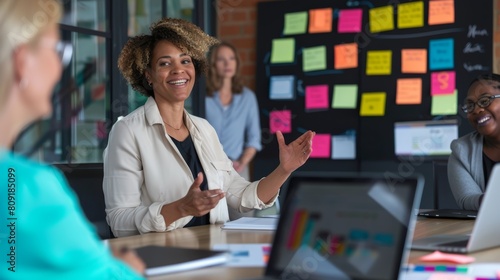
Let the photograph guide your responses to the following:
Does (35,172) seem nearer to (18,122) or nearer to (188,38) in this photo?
(18,122)

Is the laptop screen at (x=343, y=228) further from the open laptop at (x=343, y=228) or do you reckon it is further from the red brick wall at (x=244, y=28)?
the red brick wall at (x=244, y=28)

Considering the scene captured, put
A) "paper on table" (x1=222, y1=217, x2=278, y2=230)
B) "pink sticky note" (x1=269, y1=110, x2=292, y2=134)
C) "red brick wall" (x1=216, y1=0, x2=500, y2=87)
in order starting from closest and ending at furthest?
"paper on table" (x1=222, y1=217, x2=278, y2=230) → "pink sticky note" (x1=269, y1=110, x2=292, y2=134) → "red brick wall" (x1=216, y1=0, x2=500, y2=87)

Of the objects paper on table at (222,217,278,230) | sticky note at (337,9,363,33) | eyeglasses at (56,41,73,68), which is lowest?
paper on table at (222,217,278,230)

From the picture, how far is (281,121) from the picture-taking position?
4.50 m

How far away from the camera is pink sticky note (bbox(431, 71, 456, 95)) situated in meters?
4.00

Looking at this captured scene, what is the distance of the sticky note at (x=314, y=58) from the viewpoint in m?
4.39

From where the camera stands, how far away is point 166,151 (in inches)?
82.7

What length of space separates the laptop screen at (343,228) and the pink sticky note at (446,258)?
475 mm

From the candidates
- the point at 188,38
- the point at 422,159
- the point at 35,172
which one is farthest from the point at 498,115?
the point at 35,172

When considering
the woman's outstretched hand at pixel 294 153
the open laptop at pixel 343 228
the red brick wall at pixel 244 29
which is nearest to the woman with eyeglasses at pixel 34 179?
the open laptop at pixel 343 228

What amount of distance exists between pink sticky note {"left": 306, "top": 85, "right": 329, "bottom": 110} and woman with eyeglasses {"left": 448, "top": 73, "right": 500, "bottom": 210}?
1759 mm

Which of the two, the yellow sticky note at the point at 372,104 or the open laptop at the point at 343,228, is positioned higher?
the yellow sticky note at the point at 372,104

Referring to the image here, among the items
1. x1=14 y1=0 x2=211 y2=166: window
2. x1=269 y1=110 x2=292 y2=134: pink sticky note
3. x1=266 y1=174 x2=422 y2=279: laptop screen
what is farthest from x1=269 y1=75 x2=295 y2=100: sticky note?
x1=266 y1=174 x2=422 y2=279: laptop screen

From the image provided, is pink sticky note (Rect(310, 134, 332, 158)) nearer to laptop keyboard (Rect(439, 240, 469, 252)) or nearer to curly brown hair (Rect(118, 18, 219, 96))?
curly brown hair (Rect(118, 18, 219, 96))
